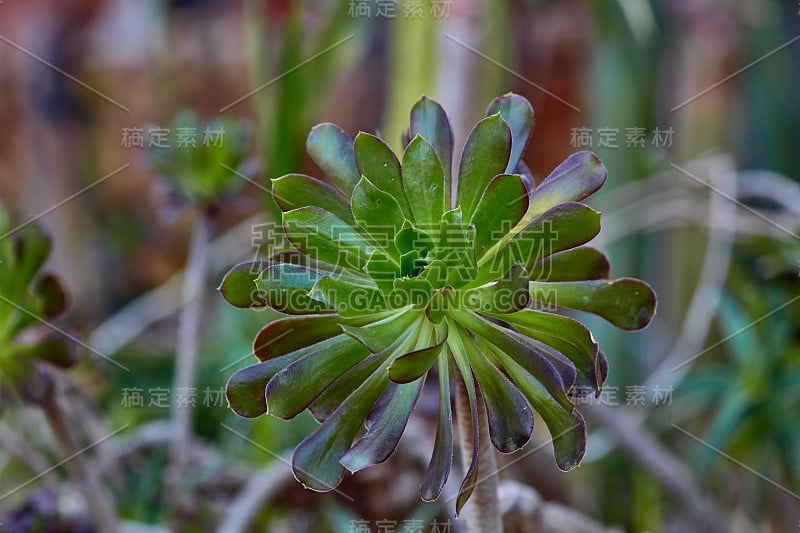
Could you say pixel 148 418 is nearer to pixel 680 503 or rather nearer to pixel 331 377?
pixel 680 503

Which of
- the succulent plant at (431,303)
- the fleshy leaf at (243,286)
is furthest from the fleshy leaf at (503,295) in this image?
the fleshy leaf at (243,286)

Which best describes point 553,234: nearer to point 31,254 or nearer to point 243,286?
point 243,286

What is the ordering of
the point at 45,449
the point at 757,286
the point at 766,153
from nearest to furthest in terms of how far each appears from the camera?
the point at 45,449 → the point at 757,286 → the point at 766,153

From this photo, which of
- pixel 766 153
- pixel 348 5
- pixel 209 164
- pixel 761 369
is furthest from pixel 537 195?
pixel 766 153

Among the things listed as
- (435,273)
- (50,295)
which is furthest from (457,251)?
(50,295)

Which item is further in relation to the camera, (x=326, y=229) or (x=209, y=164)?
(x=209, y=164)

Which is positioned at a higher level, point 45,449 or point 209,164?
point 209,164

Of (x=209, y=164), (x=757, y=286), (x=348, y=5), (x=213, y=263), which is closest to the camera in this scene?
(x=209, y=164)
